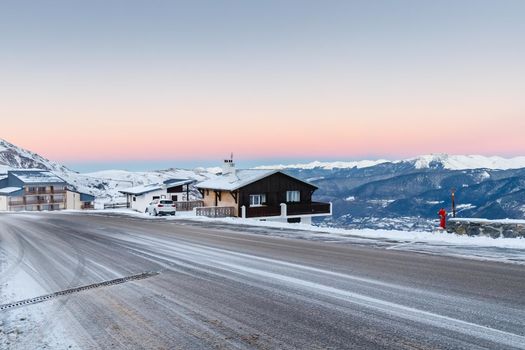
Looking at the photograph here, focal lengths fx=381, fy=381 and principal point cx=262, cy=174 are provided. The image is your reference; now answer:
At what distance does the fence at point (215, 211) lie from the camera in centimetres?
3541

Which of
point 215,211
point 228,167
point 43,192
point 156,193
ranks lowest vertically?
point 215,211

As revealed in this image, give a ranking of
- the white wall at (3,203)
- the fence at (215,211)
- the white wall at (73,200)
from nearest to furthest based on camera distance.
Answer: the fence at (215,211) → the white wall at (3,203) → the white wall at (73,200)

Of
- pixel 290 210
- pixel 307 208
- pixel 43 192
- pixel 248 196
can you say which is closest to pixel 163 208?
pixel 248 196

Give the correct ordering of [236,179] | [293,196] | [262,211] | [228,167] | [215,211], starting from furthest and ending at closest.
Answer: [228,167], [293,196], [236,179], [262,211], [215,211]

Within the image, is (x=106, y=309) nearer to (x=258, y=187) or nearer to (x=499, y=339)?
(x=499, y=339)

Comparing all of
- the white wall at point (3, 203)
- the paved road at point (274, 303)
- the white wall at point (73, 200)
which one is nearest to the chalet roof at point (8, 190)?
the white wall at point (3, 203)

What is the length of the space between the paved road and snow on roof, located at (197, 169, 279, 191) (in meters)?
29.4

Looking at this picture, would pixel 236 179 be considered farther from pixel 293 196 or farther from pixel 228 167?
pixel 293 196

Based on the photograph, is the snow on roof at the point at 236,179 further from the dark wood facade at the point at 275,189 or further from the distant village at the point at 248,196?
the dark wood facade at the point at 275,189

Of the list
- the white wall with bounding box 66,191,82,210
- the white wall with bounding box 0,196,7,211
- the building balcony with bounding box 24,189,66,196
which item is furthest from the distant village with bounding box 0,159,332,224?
the building balcony with bounding box 24,189,66,196

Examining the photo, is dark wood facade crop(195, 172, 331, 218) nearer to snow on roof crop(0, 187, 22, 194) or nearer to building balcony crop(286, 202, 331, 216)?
building balcony crop(286, 202, 331, 216)

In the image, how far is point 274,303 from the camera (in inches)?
250

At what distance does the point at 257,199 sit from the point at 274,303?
36.2 meters

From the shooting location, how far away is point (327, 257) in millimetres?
10680
